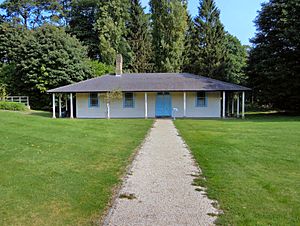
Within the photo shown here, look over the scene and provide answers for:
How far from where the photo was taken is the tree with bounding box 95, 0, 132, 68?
38656 mm

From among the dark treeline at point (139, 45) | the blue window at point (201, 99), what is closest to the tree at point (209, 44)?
the dark treeline at point (139, 45)

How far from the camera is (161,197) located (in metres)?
4.98

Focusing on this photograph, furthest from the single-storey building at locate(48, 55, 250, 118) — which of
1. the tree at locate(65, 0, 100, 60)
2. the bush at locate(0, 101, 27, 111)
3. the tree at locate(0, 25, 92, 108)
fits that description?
the tree at locate(65, 0, 100, 60)

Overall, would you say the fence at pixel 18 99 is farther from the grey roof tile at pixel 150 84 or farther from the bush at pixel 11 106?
the grey roof tile at pixel 150 84

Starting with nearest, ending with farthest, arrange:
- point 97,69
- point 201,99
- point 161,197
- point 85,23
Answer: point 161,197, point 201,99, point 97,69, point 85,23

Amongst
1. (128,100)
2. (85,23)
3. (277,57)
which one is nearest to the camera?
(128,100)

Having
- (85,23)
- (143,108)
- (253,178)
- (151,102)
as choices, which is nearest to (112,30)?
(85,23)

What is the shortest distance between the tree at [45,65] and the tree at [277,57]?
17491 mm

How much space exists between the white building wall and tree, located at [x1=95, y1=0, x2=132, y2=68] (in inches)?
556

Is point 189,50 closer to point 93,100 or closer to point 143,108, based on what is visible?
point 143,108

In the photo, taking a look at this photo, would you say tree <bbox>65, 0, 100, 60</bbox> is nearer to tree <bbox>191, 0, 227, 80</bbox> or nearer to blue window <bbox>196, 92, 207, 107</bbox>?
tree <bbox>191, 0, 227, 80</bbox>

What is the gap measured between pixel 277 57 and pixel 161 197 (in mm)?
25578

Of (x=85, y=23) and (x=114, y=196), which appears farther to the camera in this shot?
(x=85, y=23)

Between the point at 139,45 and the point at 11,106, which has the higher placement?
the point at 139,45
